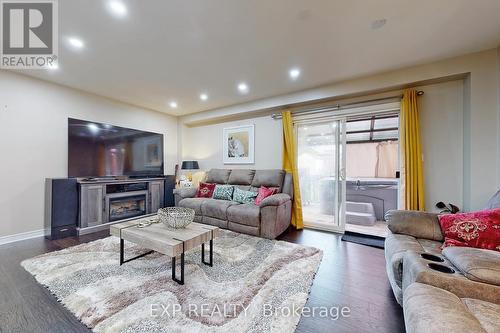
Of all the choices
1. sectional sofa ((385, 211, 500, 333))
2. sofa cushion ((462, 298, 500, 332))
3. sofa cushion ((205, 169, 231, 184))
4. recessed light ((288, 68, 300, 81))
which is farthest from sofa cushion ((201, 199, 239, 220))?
sofa cushion ((462, 298, 500, 332))

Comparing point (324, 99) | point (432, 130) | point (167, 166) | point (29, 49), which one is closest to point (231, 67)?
point (324, 99)

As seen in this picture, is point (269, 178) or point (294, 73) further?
point (269, 178)

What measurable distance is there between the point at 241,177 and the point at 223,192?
1.61ft

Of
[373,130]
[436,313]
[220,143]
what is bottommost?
[436,313]

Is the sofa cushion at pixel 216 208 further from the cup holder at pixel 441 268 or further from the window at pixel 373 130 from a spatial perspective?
the window at pixel 373 130

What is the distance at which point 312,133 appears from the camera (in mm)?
3967

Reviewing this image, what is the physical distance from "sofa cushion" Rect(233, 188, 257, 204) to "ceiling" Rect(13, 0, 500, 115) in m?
1.95

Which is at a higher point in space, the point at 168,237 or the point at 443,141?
the point at 443,141

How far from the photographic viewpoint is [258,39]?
7.28 feet

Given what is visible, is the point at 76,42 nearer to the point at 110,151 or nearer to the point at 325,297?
the point at 110,151

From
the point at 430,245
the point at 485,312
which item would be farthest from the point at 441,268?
the point at 430,245

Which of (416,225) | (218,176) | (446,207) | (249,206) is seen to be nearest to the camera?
(416,225)

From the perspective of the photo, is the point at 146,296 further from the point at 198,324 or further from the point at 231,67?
the point at 231,67

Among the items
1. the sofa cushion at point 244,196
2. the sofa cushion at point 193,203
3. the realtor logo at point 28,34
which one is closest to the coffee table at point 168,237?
the sofa cushion at point 193,203
